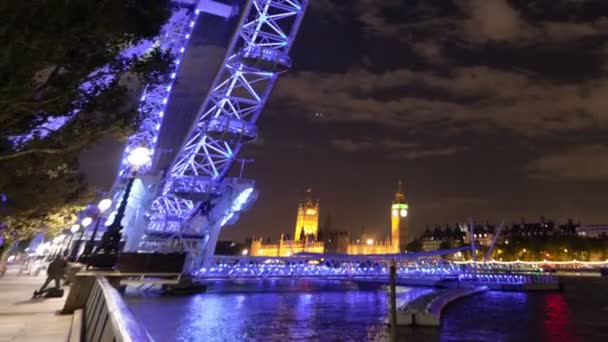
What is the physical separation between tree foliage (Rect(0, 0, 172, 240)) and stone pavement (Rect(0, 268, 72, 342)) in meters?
3.87

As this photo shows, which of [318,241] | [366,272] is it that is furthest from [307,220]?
[366,272]

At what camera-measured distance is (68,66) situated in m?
8.33

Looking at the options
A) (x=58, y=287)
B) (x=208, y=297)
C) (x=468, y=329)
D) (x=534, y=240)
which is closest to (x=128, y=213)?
(x=208, y=297)

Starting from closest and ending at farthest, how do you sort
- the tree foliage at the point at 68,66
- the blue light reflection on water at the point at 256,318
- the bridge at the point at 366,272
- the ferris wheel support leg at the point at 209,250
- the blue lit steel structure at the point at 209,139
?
1. the tree foliage at the point at 68,66
2. the blue light reflection on water at the point at 256,318
3. the blue lit steel structure at the point at 209,139
4. the ferris wheel support leg at the point at 209,250
5. the bridge at the point at 366,272

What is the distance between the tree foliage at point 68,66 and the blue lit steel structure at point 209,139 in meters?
25.4

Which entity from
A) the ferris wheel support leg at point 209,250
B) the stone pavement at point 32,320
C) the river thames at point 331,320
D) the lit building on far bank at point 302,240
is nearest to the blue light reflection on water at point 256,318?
the river thames at point 331,320

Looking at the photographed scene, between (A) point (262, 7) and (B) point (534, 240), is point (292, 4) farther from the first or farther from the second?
(B) point (534, 240)

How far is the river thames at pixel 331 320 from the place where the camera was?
2431 centimetres

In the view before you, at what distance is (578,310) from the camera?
3922 centimetres

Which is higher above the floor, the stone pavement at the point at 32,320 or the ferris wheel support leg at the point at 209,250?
the ferris wheel support leg at the point at 209,250

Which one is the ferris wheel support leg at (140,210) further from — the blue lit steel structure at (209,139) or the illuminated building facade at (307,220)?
the illuminated building facade at (307,220)

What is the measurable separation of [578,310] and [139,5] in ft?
150

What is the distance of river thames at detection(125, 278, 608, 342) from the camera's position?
24.3 m

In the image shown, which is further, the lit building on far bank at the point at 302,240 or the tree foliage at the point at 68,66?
the lit building on far bank at the point at 302,240
